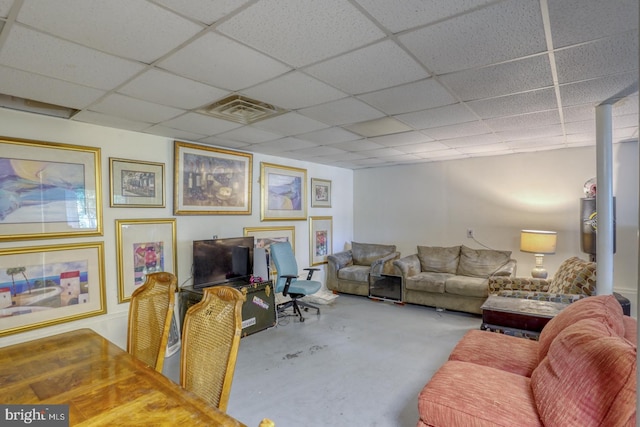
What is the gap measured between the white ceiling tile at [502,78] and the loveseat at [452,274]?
2.95 metres

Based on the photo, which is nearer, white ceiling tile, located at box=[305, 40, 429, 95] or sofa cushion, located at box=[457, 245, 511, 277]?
white ceiling tile, located at box=[305, 40, 429, 95]

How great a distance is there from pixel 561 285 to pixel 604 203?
1175mm

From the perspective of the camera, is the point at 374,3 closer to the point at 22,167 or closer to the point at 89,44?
the point at 89,44

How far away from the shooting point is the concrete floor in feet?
7.81

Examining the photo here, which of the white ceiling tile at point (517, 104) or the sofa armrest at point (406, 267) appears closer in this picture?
the white ceiling tile at point (517, 104)

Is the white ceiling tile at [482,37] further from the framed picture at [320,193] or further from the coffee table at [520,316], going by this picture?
the framed picture at [320,193]

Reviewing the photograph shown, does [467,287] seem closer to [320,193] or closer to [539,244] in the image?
[539,244]

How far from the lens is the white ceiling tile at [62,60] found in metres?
1.67

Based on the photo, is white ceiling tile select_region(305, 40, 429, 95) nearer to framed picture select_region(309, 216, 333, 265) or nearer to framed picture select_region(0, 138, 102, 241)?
framed picture select_region(0, 138, 102, 241)

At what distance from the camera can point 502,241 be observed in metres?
5.28

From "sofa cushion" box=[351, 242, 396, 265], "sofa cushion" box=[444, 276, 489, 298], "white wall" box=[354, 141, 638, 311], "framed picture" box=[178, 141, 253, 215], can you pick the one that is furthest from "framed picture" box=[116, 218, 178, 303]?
"white wall" box=[354, 141, 638, 311]

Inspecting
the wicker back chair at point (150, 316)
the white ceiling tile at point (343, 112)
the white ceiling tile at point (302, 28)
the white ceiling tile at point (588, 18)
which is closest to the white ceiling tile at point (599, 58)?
the white ceiling tile at point (588, 18)

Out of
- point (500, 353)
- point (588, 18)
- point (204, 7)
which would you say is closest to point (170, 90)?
point (204, 7)

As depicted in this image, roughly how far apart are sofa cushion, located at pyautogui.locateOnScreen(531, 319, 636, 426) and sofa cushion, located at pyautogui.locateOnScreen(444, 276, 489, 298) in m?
2.82
